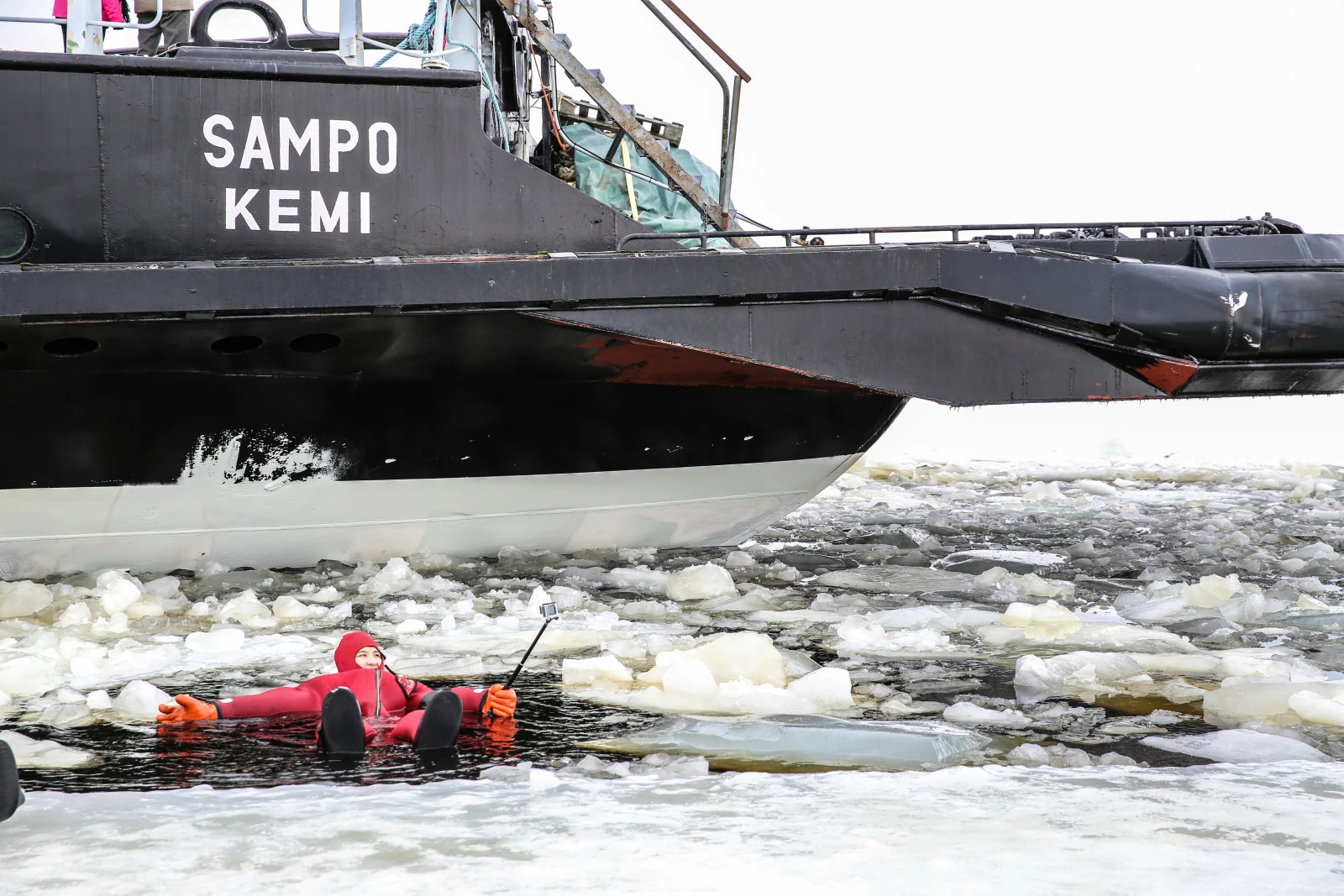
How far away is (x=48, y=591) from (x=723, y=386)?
2649 mm

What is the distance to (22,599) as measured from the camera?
3.94 meters

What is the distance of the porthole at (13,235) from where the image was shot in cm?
364

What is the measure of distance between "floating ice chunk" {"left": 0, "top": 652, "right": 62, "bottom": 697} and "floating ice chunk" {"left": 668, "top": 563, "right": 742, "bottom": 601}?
206cm

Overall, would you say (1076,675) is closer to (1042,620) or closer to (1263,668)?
(1263,668)

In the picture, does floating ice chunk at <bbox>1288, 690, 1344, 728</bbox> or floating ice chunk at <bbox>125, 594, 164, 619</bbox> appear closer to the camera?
floating ice chunk at <bbox>1288, 690, 1344, 728</bbox>

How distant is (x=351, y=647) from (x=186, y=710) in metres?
0.38

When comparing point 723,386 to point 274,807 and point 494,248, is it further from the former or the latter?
point 274,807

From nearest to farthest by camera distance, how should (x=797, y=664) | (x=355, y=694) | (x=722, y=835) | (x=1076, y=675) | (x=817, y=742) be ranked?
(x=722, y=835)
(x=817, y=742)
(x=355, y=694)
(x=1076, y=675)
(x=797, y=664)

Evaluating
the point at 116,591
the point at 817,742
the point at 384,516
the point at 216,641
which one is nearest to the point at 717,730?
the point at 817,742

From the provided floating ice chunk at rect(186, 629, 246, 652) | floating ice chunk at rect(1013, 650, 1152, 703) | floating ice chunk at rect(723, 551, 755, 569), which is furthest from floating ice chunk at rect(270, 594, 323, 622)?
floating ice chunk at rect(1013, 650, 1152, 703)

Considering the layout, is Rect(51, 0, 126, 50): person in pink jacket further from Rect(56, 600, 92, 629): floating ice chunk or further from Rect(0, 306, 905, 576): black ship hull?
Rect(56, 600, 92, 629): floating ice chunk

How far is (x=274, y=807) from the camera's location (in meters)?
2.13

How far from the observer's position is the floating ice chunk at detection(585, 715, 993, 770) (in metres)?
2.49

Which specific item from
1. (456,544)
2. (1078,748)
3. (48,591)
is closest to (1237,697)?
(1078,748)
